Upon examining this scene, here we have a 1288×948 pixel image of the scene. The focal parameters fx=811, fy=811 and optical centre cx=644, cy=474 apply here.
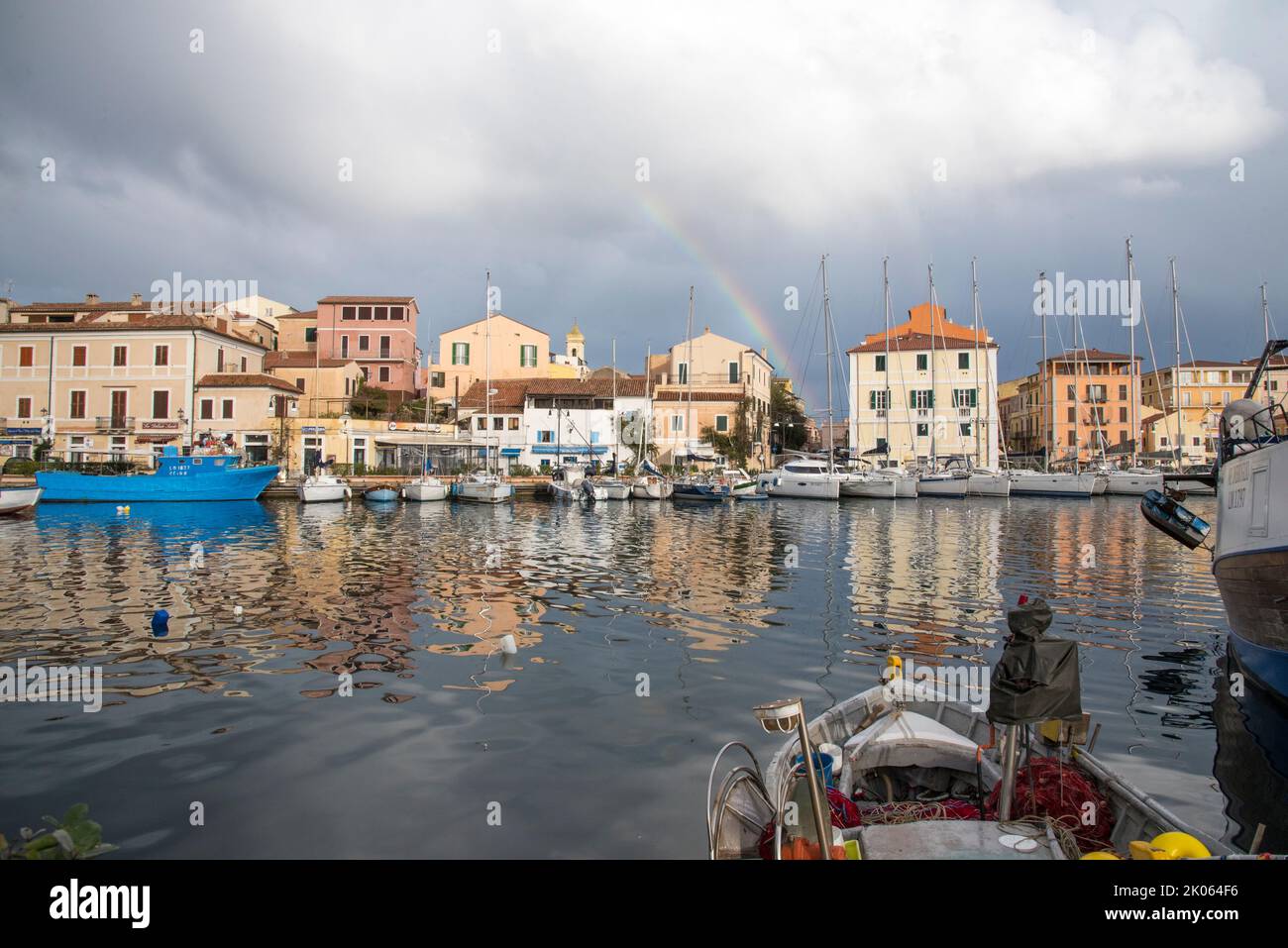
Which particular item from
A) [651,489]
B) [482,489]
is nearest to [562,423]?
[651,489]

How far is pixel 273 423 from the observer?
64.5 metres

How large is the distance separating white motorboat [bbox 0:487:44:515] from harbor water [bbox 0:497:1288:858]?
1921 cm

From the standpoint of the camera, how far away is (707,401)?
74750 mm

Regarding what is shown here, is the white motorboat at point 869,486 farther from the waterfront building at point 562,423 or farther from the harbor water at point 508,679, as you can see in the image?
the harbor water at point 508,679

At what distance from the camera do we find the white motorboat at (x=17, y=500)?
140 ft

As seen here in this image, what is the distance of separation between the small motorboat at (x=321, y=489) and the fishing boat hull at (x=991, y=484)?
46124 millimetres

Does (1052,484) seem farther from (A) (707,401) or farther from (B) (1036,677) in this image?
(B) (1036,677)

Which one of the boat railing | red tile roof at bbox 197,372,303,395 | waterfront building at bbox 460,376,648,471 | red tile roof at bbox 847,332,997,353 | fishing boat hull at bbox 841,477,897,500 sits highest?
red tile roof at bbox 847,332,997,353

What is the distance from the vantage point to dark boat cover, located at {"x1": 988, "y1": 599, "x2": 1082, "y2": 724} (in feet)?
20.5

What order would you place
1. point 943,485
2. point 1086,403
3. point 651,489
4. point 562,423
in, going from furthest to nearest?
point 1086,403, point 562,423, point 943,485, point 651,489

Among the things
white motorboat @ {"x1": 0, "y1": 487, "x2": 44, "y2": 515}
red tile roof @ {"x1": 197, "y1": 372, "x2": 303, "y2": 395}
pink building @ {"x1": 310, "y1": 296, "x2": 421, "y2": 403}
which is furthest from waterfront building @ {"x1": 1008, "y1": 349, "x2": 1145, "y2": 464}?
white motorboat @ {"x1": 0, "y1": 487, "x2": 44, "y2": 515}

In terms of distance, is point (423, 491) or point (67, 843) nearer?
point (67, 843)

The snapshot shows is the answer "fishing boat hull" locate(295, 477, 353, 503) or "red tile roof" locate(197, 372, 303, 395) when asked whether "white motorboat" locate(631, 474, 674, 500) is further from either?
"red tile roof" locate(197, 372, 303, 395)

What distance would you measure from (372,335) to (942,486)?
52468 millimetres
